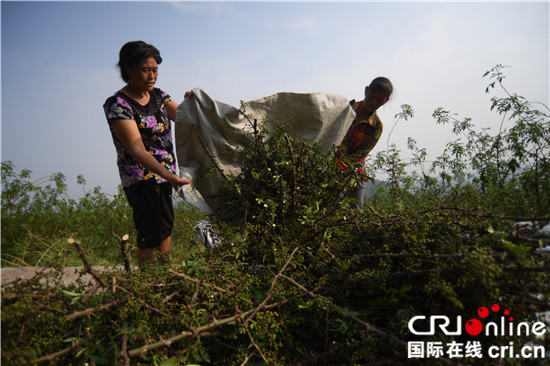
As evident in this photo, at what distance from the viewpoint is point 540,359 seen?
1.25 m

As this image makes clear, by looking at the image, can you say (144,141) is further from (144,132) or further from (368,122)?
(368,122)

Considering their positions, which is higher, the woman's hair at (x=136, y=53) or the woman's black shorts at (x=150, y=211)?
the woman's hair at (x=136, y=53)

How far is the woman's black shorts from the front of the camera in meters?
2.56

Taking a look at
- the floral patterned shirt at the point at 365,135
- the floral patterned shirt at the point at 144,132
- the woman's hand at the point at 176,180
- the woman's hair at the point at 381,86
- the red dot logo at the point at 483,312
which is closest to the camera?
the red dot logo at the point at 483,312

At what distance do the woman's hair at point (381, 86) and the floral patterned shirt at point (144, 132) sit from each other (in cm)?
194

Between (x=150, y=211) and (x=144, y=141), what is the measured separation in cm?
54

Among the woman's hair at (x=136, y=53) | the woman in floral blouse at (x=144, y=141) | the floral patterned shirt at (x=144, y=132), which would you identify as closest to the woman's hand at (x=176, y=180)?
the woman in floral blouse at (x=144, y=141)

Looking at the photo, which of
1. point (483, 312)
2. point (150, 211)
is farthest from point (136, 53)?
point (483, 312)

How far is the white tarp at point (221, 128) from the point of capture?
249 centimetres

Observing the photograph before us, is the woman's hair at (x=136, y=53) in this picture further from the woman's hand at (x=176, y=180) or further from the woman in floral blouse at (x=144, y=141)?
the woman's hand at (x=176, y=180)

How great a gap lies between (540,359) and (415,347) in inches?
17.4

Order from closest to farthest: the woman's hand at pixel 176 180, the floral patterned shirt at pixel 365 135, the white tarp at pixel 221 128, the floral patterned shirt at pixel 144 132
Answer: the woman's hand at pixel 176 180 < the floral patterned shirt at pixel 144 132 < the white tarp at pixel 221 128 < the floral patterned shirt at pixel 365 135

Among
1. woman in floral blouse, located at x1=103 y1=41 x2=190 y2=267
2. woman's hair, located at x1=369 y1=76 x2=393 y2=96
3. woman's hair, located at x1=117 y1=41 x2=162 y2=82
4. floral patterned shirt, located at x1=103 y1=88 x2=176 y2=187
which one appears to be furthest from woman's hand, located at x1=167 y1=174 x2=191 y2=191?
woman's hair, located at x1=369 y1=76 x2=393 y2=96

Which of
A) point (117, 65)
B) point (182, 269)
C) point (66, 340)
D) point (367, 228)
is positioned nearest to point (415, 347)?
point (367, 228)
